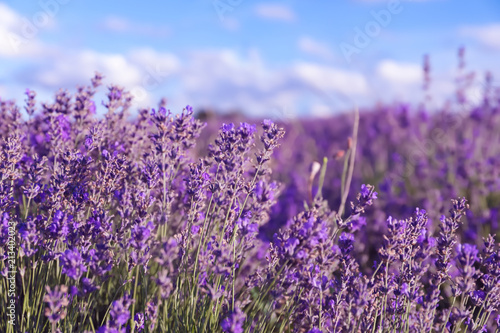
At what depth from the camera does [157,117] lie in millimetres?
1958

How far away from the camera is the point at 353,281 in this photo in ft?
5.90

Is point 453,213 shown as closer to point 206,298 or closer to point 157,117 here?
point 206,298

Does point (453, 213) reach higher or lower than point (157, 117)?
lower

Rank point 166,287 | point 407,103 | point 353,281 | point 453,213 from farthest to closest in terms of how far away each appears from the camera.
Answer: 1. point 407,103
2. point 453,213
3. point 353,281
4. point 166,287

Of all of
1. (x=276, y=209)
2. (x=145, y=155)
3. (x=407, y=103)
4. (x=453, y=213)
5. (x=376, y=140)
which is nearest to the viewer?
(x=453, y=213)

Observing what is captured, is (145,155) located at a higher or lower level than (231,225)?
higher

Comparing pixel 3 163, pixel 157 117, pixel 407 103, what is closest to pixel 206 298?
pixel 157 117

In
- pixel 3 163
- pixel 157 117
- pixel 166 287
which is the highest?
pixel 157 117

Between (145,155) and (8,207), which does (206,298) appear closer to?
(145,155)

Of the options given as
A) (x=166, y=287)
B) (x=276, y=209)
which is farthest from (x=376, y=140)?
(x=166, y=287)

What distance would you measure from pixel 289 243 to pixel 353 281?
0.35 m

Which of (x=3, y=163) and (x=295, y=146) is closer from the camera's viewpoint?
(x=3, y=163)

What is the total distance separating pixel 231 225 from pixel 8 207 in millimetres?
903

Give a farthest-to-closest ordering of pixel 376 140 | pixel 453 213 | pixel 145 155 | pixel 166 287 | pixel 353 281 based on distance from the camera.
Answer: pixel 376 140
pixel 145 155
pixel 453 213
pixel 353 281
pixel 166 287
